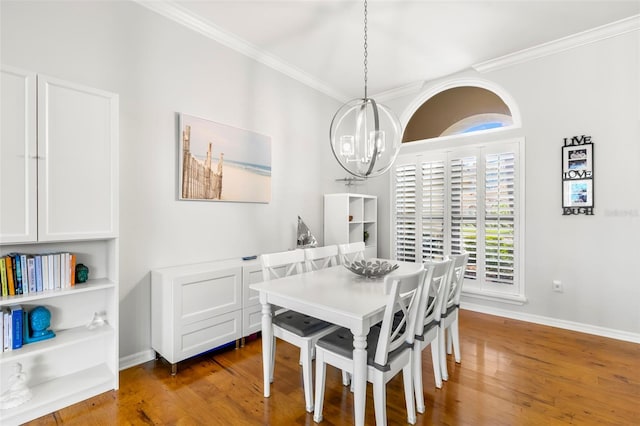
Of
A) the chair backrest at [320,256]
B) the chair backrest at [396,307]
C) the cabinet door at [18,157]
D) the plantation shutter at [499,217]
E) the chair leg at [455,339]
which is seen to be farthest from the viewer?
the plantation shutter at [499,217]

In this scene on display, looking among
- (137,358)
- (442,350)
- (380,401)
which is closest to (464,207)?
(442,350)

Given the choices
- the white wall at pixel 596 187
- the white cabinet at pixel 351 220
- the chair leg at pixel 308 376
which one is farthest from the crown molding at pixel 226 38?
the chair leg at pixel 308 376

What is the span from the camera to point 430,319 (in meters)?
2.04

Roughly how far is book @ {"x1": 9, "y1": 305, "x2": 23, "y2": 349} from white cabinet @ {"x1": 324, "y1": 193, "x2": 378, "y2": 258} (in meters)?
3.04

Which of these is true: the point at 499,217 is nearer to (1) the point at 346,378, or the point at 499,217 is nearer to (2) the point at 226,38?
(1) the point at 346,378

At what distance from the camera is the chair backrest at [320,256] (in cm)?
259

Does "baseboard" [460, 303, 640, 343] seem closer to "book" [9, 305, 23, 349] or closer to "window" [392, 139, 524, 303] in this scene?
"window" [392, 139, 524, 303]

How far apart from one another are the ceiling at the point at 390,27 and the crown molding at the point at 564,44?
0.07 meters

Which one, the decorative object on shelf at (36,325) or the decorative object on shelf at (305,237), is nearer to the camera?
the decorative object on shelf at (36,325)

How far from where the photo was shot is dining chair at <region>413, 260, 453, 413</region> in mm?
1791

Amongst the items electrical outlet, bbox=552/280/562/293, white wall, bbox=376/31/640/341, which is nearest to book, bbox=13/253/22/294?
white wall, bbox=376/31/640/341

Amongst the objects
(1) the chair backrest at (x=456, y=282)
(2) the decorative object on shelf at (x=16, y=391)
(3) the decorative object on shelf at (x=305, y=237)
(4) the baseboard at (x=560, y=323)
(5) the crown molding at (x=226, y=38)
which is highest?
(5) the crown molding at (x=226, y=38)

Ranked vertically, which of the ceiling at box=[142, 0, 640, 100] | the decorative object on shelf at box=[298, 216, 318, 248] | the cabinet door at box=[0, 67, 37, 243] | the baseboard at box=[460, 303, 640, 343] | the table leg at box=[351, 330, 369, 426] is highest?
the ceiling at box=[142, 0, 640, 100]

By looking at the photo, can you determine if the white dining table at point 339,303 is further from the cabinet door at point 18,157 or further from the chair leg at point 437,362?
the cabinet door at point 18,157
